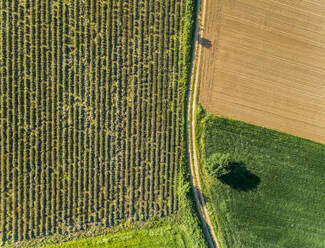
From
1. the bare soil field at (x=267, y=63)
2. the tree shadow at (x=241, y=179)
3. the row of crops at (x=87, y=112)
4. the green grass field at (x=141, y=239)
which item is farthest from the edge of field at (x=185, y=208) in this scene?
the tree shadow at (x=241, y=179)

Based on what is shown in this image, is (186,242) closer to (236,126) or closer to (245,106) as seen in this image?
(236,126)

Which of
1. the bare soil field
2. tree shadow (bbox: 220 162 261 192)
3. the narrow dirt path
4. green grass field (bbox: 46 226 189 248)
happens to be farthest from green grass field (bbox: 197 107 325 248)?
green grass field (bbox: 46 226 189 248)

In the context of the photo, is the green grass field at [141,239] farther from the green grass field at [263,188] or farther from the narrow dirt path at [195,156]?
the green grass field at [263,188]

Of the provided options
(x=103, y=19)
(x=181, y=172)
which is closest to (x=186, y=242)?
(x=181, y=172)

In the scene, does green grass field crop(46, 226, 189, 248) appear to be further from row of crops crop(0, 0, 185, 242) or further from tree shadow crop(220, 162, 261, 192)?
tree shadow crop(220, 162, 261, 192)

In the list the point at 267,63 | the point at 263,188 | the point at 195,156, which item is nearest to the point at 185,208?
the point at 195,156

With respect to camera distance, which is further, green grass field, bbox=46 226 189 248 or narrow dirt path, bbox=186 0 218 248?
narrow dirt path, bbox=186 0 218 248
